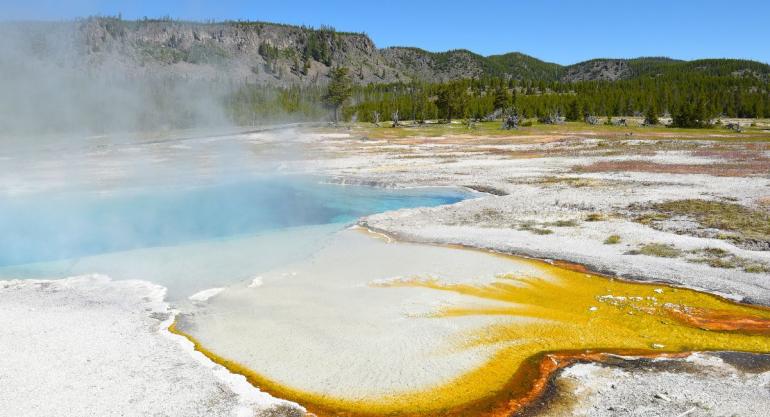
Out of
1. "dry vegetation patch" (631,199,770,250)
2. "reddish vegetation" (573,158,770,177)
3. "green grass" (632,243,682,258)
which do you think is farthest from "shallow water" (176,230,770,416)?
"reddish vegetation" (573,158,770,177)

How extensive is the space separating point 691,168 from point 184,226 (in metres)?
29.1

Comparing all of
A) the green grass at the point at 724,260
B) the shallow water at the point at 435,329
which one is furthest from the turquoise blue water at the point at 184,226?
the green grass at the point at 724,260

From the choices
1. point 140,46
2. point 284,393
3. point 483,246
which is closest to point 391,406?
point 284,393

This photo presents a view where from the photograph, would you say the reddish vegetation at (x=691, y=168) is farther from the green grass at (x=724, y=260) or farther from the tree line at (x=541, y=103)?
the tree line at (x=541, y=103)

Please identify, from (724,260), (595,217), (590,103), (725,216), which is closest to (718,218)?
(725,216)

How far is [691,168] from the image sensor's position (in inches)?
1276

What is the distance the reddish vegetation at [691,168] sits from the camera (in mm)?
29894

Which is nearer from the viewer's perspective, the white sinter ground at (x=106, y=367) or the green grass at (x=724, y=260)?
the white sinter ground at (x=106, y=367)

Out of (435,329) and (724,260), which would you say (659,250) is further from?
(435,329)

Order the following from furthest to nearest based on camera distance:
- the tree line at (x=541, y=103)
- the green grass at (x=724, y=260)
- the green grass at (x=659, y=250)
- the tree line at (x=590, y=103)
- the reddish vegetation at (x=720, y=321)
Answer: the tree line at (x=590, y=103)
the tree line at (x=541, y=103)
the green grass at (x=659, y=250)
the green grass at (x=724, y=260)
the reddish vegetation at (x=720, y=321)

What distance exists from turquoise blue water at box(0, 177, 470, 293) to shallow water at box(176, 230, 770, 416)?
2.90m

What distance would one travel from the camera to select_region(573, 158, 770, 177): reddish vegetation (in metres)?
29.9

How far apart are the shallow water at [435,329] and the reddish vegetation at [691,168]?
21.2 metres

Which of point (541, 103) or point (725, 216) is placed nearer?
point (725, 216)
